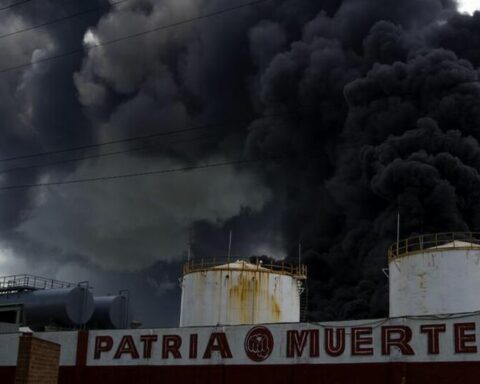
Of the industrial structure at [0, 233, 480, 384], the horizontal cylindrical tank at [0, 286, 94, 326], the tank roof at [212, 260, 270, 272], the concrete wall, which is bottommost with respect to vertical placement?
the concrete wall

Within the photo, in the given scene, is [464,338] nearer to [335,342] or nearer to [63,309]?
[335,342]

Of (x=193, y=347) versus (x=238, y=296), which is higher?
(x=238, y=296)

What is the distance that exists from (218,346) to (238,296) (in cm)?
1212

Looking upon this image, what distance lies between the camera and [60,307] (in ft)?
130

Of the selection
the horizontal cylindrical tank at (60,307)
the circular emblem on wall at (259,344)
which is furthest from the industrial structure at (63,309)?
the circular emblem on wall at (259,344)

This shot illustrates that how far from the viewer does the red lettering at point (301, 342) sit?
2616 centimetres

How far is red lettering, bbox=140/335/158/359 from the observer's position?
2903 cm

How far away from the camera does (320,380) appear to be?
25.8m

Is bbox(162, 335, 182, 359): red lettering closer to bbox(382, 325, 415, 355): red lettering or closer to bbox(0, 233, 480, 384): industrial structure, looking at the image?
bbox(0, 233, 480, 384): industrial structure

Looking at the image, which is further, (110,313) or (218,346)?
(110,313)

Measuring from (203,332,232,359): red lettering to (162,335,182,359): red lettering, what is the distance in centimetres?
121

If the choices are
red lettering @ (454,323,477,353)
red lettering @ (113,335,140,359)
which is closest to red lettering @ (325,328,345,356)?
red lettering @ (454,323,477,353)

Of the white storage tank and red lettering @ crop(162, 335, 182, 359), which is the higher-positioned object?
the white storage tank

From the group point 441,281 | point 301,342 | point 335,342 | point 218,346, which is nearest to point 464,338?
point 335,342
